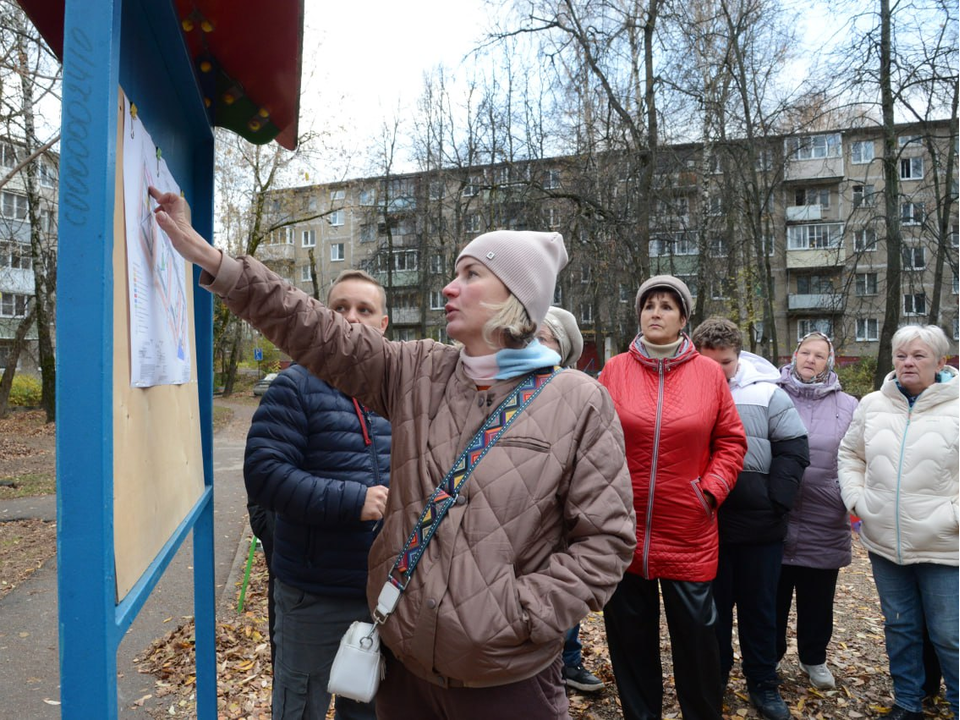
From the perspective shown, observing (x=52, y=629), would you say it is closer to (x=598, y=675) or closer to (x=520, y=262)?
(x=598, y=675)

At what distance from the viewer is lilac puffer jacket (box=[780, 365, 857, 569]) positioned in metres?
3.98

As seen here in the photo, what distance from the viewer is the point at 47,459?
42.1 feet

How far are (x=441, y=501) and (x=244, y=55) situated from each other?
142cm

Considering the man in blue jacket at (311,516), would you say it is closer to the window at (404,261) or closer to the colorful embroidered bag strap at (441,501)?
the colorful embroidered bag strap at (441,501)

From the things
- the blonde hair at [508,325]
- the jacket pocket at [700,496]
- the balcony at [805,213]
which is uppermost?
the balcony at [805,213]

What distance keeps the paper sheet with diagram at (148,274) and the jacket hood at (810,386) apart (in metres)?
3.54

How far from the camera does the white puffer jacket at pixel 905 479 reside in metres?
2.77

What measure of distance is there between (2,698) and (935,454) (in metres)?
4.88

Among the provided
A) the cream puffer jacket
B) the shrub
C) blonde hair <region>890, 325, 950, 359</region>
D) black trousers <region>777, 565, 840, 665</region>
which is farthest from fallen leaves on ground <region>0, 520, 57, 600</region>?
the shrub

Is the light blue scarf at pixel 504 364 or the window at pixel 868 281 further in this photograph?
the window at pixel 868 281

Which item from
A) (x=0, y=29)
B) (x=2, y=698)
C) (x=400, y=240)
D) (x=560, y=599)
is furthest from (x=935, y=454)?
(x=400, y=240)

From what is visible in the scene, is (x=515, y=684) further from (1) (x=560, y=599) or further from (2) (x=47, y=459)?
(2) (x=47, y=459)

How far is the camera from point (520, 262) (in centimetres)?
190

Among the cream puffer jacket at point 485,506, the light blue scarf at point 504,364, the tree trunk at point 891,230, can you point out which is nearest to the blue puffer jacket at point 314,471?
the cream puffer jacket at point 485,506
